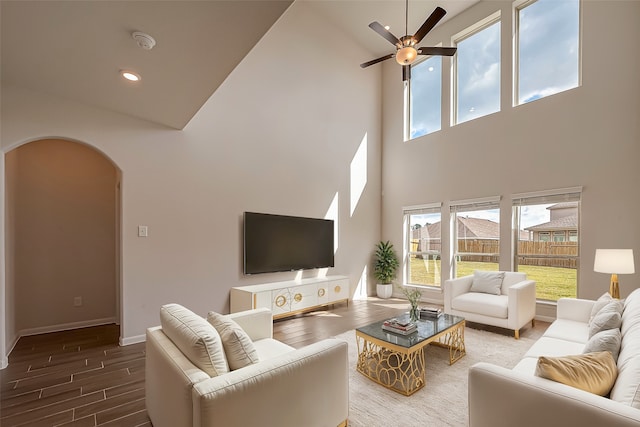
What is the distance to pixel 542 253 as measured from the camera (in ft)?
15.8

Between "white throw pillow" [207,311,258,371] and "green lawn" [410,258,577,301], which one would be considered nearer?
"white throw pillow" [207,311,258,371]

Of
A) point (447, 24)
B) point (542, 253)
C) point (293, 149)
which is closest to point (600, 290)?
point (542, 253)

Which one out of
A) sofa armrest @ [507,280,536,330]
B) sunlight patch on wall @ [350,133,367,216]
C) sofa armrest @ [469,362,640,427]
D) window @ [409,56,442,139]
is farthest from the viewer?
sunlight patch on wall @ [350,133,367,216]

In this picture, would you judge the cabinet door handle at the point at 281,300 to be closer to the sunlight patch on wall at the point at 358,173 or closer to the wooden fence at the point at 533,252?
the sunlight patch on wall at the point at 358,173

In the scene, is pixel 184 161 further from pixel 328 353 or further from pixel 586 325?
pixel 586 325

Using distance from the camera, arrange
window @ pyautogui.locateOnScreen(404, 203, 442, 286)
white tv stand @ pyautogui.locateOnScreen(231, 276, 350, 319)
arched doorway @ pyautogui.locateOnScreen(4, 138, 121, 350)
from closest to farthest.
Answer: arched doorway @ pyautogui.locateOnScreen(4, 138, 121, 350) → white tv stand @ pyautogui.locateOnScreen(231, 276, 350, 319) → window @ pyautogui.locateOnScreen(404, 203, 442, 286)

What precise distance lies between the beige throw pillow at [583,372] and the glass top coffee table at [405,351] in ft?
3.75

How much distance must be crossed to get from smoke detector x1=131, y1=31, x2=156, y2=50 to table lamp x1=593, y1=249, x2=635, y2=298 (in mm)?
4924

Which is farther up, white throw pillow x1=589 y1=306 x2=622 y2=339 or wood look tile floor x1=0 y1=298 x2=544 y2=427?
white throw pillow x1=589 y1=306 x2=622 y2=339

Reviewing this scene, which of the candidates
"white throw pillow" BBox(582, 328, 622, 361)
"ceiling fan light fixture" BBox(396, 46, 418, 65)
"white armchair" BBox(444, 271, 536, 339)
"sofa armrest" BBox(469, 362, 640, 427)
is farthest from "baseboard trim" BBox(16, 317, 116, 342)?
"white throw pillow" BBox(582, 328, 622, 361)

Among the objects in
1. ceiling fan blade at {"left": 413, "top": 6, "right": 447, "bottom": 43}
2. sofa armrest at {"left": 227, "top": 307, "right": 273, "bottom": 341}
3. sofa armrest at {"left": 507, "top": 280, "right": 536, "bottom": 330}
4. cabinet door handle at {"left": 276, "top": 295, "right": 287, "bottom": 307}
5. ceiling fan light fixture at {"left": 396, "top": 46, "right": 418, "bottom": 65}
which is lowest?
cabinet door handle at {"left": 276, "top": 295, "right": 287, "bottom": 307}

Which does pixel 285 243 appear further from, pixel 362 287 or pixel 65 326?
pixel 65 326

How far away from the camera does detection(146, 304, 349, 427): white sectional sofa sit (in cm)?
134

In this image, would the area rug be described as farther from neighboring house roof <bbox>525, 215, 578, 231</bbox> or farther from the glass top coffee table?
neighboring house roof <bbox>525, 215, 578, 231</bbox>
